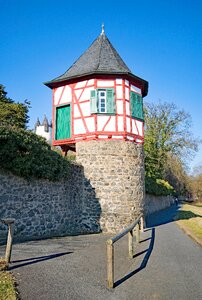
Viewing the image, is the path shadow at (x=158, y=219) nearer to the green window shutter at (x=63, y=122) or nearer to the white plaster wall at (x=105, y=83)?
the green window shutter at (x=63, y=122)

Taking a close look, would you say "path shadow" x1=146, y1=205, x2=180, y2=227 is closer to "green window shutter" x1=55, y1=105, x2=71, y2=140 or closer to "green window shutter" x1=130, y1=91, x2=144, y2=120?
"green window shutter" x1=130, y1=91, x2=144, y2=120

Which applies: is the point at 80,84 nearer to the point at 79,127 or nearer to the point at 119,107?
the point at 79,127

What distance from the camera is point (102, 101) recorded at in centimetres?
1301

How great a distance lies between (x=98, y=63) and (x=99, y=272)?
11.1m

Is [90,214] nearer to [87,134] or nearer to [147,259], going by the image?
[87,134]

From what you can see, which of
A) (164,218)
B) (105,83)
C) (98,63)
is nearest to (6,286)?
(105,83)

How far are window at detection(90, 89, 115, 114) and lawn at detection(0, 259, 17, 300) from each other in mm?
9275

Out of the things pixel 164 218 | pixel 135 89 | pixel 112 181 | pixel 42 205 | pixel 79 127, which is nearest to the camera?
pixel 42 205

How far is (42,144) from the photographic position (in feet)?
32.7

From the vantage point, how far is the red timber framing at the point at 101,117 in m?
12.7

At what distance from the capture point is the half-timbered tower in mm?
12133

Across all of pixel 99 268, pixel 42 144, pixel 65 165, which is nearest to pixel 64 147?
pixel 65 165

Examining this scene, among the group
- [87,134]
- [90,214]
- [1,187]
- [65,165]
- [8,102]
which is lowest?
[90,214]

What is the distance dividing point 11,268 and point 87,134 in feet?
28.2
